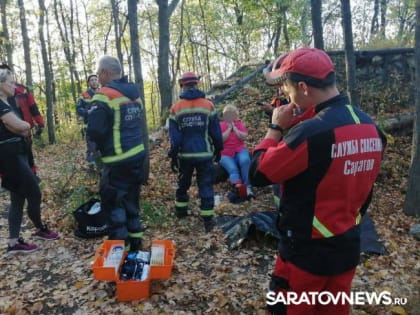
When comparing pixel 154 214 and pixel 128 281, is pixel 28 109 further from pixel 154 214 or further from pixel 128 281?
pixel 128 281

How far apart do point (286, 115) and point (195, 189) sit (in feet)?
16.8

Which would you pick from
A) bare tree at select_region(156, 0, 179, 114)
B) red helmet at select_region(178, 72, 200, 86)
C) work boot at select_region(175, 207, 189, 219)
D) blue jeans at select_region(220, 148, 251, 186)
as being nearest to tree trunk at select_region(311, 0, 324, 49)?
bare tree at select_region(156, 0, 179, 114)

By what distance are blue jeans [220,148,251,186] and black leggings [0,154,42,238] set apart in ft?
10.6

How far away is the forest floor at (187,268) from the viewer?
12.0ft

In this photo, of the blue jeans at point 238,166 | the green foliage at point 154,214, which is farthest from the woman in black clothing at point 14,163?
the blue jeans at point 238,166

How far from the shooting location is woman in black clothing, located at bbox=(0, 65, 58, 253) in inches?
Result: 171

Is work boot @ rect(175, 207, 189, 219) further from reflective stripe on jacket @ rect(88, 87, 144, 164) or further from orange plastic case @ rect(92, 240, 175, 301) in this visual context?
orange plastic case @ rect(92, 240, 175, 301)

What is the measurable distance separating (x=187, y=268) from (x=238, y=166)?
2.78 m

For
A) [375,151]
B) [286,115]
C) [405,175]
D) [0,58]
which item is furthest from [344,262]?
[0,58]

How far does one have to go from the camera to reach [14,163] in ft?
14.7

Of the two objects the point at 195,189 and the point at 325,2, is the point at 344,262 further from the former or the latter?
the point at 325,2

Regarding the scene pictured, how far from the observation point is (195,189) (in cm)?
708

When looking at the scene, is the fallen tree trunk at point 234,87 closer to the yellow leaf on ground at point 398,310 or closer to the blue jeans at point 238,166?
the blue jeans at point 238,166

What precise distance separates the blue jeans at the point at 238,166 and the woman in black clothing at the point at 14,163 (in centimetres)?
323
